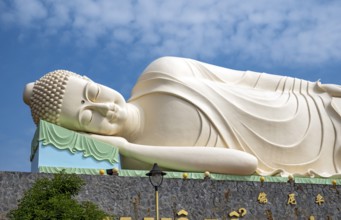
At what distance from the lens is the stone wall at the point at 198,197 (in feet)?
25.7

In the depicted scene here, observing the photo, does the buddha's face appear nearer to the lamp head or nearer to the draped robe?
the draped robe

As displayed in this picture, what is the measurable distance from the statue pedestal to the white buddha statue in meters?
0.41

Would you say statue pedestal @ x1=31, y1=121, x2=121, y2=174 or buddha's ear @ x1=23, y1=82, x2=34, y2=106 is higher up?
buddha's ear @ x1=23, y1=82, x2=34, y2=106

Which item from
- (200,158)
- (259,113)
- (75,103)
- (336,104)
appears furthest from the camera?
(336,104)

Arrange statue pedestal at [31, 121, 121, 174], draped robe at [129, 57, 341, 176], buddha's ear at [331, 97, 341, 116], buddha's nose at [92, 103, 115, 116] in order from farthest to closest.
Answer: buddha's ear at [331, 97, 341, 116]
draped robe at [129, 57, 341, 176]
buddha's nose at [92, 103, 115, 116]
statue pedestal at [31, 121, 121, 174]

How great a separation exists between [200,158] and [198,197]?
93 centimetres


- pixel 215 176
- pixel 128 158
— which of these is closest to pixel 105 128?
pixel 128 158

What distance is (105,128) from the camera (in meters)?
9.62

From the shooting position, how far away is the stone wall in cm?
785

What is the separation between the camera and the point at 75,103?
949 cm

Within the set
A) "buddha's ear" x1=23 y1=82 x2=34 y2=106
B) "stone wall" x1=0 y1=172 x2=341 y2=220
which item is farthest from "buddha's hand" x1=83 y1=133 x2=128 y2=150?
"stone wall" x1=0 y1=172 x2=341 y2=220

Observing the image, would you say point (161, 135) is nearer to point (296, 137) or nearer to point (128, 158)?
point (128, 158)

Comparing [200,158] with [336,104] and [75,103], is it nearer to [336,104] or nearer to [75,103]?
[75,103]

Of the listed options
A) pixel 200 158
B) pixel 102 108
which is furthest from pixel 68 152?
pixel 200 158
